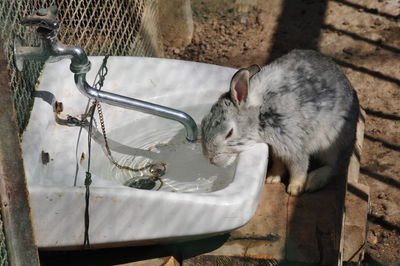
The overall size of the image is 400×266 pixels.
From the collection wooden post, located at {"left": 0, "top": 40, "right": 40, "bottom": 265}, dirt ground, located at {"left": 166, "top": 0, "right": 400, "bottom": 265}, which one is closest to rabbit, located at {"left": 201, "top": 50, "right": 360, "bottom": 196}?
dirt ground, located at {"left": 166, "top": 0, "right": 400, "bottom": 265}

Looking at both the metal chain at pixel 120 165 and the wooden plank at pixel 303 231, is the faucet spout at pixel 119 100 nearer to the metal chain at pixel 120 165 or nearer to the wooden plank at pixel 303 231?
the metal chain at pixel 120 165

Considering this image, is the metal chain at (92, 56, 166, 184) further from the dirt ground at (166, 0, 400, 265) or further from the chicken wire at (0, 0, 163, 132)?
the dirt ground at (166, 0, 400, 265)

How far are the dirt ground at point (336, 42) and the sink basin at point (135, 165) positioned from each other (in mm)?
1277

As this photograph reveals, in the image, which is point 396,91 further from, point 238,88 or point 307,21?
point 238,88

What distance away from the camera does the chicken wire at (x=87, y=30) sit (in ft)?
10.9

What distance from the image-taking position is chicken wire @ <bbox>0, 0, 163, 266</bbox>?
3311 mm

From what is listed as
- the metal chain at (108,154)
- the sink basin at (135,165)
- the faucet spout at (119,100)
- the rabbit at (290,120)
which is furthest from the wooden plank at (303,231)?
the faucet spout at (119,100)

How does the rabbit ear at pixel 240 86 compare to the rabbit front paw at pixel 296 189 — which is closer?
the rabbit ear at pixel 240 86

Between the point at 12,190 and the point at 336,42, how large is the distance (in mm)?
3596

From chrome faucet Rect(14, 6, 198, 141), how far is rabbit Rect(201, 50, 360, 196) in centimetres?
20

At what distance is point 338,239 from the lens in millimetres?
3453

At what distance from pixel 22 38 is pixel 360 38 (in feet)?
10.4

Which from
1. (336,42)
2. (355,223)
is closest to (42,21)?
(355,223)

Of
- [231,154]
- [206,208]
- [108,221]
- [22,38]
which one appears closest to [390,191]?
[231,154]
